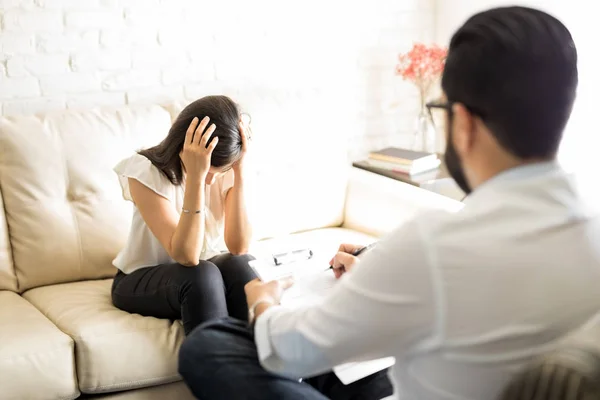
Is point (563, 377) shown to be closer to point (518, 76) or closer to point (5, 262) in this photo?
point (518, 76)

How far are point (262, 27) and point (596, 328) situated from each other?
219 cm

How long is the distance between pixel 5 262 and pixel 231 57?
1.13 m

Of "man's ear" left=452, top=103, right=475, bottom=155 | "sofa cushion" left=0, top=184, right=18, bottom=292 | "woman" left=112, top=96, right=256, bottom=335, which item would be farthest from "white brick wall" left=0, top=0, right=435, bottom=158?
"man's ear" left=452, top=103, right=475, bottom=155

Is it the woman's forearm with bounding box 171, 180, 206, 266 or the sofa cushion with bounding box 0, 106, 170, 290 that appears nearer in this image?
the woman's forearm with bounding box 171, 180, 206, 266

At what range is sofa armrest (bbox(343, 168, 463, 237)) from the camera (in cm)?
259

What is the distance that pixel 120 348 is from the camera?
195 cm

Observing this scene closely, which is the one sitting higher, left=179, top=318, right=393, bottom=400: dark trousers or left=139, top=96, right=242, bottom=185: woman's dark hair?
left=139, top=96, right=242, bottom=185: woman's dark hair

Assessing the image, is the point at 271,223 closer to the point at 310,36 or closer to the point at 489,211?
the point at 310,36

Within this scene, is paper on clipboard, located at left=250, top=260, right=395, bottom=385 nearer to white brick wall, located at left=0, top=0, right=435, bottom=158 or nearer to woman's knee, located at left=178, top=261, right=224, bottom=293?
woman's knee, located at left=178, top=261, right=224, bottom=293

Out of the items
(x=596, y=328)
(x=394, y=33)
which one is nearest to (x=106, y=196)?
(x=394, y=33)

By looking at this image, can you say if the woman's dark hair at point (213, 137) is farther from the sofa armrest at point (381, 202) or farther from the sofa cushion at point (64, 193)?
the sofa armrest at point (381, 202)

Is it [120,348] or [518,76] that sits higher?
[518,76]

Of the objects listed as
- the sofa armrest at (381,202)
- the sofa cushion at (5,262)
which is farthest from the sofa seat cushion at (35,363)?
the sofa armrest at (381,202)

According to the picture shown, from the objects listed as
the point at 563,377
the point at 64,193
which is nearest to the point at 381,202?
the point at 64,193
